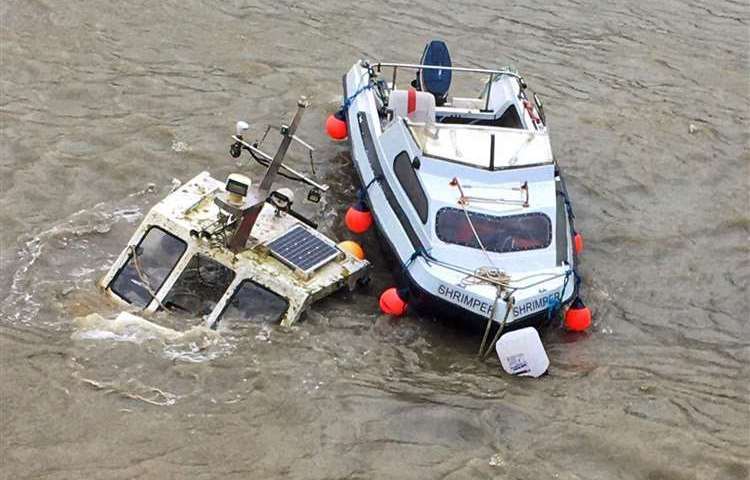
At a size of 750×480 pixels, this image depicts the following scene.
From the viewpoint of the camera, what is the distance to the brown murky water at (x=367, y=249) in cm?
928

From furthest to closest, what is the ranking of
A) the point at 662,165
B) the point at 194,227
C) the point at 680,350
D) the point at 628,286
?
the point at 662,165
the point at 628,286
the point at 680,350
the point at 194,227

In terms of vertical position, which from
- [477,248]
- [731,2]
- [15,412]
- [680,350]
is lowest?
[15,412]

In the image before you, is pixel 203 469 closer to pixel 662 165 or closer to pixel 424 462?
pixel 424 462

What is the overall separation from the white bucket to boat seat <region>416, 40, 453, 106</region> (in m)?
5.48

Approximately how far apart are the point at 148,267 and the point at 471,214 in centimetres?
372

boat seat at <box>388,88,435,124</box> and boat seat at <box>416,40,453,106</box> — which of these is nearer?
boat seat at <box>388,88,435,124</box>

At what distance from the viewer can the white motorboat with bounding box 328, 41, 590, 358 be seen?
10.9m

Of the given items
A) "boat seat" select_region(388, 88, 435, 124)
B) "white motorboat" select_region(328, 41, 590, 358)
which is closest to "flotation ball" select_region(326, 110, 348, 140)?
"white motorboat" select_region(328, 41, 590, 358)

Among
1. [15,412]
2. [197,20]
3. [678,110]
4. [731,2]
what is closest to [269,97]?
[197,20]

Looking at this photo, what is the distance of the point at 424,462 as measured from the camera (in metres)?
9.12

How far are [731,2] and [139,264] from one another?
15.4 metres

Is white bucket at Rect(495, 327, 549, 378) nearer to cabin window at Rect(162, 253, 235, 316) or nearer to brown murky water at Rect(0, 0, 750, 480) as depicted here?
brown murky water at Rect(0, 0, 750, 480)

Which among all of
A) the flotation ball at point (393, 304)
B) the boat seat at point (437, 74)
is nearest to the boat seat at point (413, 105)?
the boat seat at point (437, 74)

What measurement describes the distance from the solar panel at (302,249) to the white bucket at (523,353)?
2.15m
